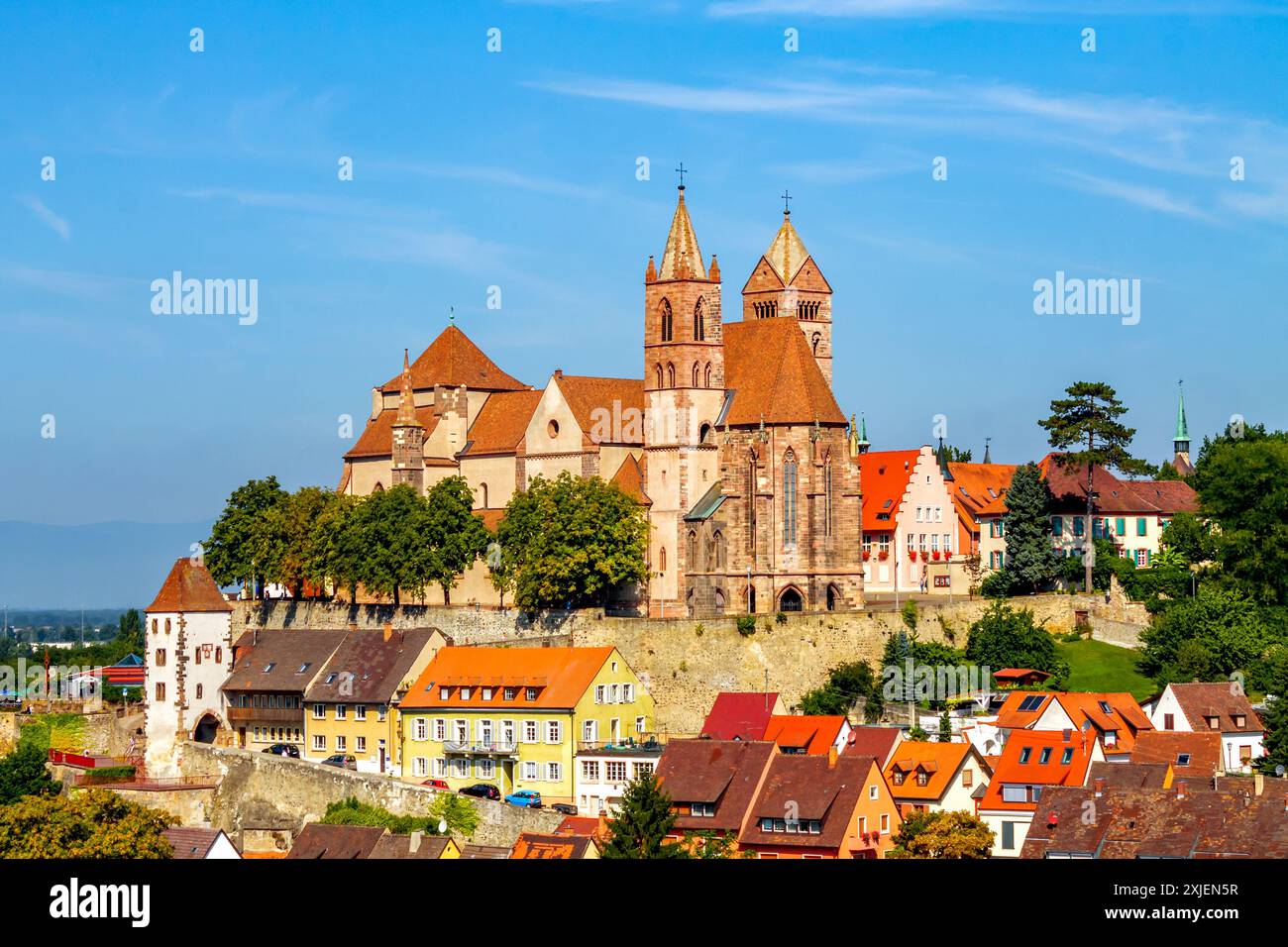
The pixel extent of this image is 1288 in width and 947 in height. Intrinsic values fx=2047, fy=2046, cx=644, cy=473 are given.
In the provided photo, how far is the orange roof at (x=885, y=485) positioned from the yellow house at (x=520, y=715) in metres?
26.6

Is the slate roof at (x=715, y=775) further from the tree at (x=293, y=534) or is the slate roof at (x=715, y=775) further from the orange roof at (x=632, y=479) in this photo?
the tree at (x=293, y=534)

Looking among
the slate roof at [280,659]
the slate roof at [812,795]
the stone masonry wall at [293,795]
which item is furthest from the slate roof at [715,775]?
the slate roof at [280,659]

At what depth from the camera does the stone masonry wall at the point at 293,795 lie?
67.9m

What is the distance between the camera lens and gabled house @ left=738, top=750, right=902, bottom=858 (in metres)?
60.3

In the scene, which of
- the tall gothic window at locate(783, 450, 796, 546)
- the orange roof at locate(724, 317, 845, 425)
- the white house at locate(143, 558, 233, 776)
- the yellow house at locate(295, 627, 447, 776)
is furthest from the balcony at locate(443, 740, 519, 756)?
the orange roof at locate(724, 317, 845, 425)

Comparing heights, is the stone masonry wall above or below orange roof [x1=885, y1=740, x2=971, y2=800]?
below

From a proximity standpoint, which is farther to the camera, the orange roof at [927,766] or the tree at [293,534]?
the tree at [293,534]

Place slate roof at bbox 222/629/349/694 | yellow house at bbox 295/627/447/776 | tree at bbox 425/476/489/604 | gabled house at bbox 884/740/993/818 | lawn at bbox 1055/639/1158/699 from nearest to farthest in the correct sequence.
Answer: gabled house at bbox 884/740/993/818, yellow house at bbox 295/627/447/776, lawn at bbox 1055/639/1158/699, slate roof at bbox 222/629/349/694, tree at bbox 425/476/489/604

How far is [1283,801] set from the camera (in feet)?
179

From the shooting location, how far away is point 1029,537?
93.8m

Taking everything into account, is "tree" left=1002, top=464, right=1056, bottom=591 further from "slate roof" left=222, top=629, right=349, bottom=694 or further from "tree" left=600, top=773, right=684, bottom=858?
"tree" left=600, top=773, right=684, bottom=858

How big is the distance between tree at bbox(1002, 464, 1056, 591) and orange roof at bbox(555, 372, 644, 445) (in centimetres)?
1761
